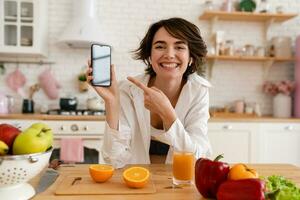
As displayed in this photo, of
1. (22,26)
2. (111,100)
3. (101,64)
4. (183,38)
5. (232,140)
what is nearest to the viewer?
(101,64)

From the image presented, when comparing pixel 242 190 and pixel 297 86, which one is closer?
pixel 242 190

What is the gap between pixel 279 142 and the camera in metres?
3.01

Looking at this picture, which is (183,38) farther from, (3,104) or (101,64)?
(3,104)

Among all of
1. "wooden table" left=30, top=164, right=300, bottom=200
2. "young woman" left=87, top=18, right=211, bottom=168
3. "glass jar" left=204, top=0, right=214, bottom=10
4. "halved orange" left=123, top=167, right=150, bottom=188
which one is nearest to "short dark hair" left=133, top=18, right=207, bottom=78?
"young woman" left=87, top=18, right=211, bottom=168

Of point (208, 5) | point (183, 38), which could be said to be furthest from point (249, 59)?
point (183, 38)

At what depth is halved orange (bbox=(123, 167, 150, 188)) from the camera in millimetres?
896

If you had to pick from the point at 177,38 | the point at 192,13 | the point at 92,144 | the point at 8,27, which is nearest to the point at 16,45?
the point at 8,27

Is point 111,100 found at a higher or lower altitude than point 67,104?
higher

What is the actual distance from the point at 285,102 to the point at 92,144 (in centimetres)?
217

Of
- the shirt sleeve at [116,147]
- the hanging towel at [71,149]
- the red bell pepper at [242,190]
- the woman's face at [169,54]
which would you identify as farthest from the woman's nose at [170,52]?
the hanging towel at [71,149]

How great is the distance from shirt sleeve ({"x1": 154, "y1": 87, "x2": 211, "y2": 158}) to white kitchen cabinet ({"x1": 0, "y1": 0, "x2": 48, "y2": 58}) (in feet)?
7.20

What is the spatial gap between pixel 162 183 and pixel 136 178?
0.10 meters

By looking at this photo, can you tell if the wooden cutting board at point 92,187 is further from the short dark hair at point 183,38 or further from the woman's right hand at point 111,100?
the short dark hair at point 183,38

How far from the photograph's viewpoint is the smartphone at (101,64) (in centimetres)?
117
